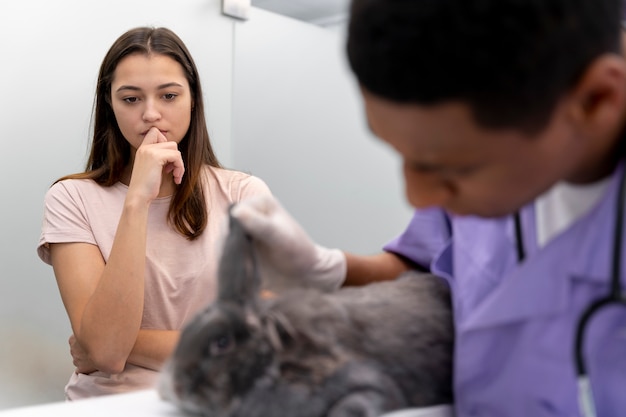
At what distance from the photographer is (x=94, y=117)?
1.51 m

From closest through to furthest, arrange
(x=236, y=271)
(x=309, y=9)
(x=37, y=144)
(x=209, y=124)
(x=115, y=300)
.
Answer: (x=236, y=271), (x=115, y=300), (x=37, y=144), (x=209, y=124), (x=309, y=9)

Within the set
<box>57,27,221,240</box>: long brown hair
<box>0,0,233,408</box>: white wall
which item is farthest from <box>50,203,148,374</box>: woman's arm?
<box>0,0,233,408</box>: white wall

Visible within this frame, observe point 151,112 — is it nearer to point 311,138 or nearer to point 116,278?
point 116,278

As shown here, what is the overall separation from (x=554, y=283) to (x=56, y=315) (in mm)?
1504

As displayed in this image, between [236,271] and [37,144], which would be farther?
[37,144]

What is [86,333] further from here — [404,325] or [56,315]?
[404,325]

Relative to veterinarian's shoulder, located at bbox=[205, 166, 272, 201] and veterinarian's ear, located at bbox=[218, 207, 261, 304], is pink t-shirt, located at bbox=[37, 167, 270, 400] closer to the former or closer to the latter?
veterinarian's shoulder, located at bbox=[205, 166, 272, 201]

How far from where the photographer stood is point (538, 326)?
512mm

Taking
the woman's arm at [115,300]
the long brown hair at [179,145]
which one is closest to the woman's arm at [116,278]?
the woman's arm at [115,300]

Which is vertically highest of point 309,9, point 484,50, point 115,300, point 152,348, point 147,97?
point 309,9

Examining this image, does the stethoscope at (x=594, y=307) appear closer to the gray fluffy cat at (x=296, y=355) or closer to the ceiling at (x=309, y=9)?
the gray fluffy cat at (x=296, y=355)

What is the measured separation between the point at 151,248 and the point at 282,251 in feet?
2.74

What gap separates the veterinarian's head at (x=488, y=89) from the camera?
375 millimetres

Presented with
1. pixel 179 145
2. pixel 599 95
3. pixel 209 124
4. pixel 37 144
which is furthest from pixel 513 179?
pixel 209 124
